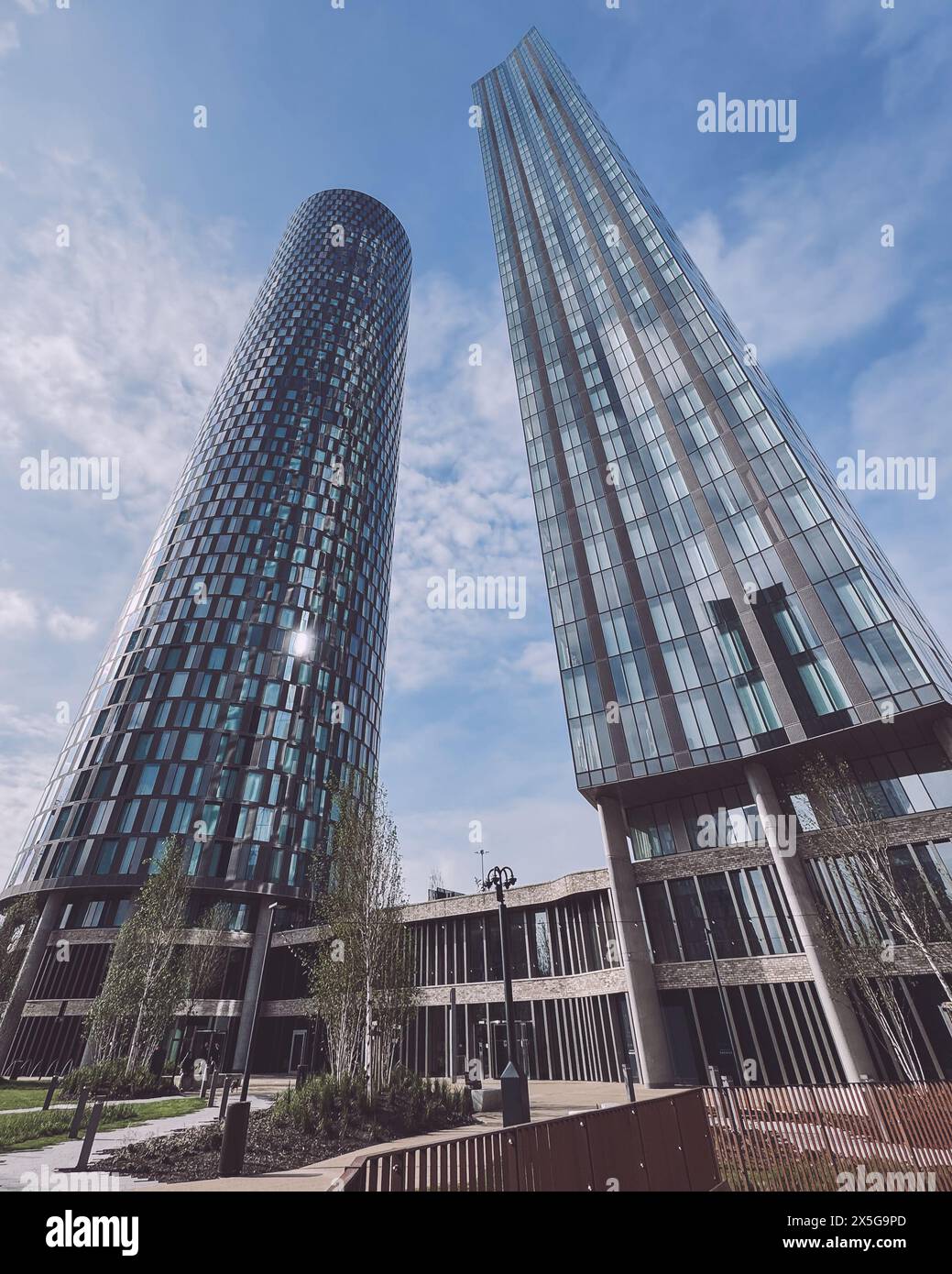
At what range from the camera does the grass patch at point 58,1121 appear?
14680 mm

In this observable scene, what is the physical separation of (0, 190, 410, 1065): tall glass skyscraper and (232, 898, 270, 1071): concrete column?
40 centimetres

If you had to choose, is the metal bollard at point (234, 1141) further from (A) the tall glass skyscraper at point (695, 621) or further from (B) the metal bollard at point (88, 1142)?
Result: (A) the tall glass skyscraper at point (695, 621)

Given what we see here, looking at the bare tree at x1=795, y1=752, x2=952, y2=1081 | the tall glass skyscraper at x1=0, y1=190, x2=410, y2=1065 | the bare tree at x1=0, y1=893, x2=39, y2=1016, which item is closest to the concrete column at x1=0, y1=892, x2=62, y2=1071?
the tall glass skyscraper at x1=0, y1=190, x2=410, y2=1065

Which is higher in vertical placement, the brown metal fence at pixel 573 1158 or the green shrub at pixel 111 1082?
the green shrub at pixel 111 1082

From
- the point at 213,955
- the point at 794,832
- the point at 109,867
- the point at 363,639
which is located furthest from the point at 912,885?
the point at 363,639

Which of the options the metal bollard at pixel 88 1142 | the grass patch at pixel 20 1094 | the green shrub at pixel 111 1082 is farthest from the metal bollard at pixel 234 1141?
the green shrub at pixel 111 1082

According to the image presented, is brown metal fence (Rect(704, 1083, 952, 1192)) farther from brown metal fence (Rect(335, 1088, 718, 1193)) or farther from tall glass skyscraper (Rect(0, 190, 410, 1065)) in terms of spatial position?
tall glass skyscraper (Rect(0, 190, 410, 1065))

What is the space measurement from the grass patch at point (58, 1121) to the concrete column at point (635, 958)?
19.5 m

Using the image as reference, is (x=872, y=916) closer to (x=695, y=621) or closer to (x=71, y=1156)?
(x=695, y=621)

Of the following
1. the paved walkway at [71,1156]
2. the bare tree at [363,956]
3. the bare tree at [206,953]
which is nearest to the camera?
the paved walkway at [71,1156]

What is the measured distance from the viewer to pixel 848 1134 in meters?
11.2

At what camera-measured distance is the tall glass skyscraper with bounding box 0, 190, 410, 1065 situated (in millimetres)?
53406

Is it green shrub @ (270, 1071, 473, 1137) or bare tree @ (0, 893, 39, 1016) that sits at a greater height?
bare tree @ (0, 893, 39, 1016)

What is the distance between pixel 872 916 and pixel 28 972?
59.8 metres
